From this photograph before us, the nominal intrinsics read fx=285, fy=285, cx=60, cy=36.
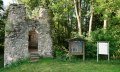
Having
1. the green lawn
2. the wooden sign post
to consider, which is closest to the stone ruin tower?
the green lawn

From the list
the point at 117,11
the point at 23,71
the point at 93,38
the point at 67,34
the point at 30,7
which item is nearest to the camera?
the point at 23,71

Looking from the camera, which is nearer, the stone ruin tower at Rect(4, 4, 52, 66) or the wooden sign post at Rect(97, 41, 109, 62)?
the wooden sign post at Rect(97, 41, 109, 62)

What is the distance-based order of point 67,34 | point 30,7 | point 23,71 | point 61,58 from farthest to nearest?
point 30,7
point 67,34
point 61,58
point 23,71

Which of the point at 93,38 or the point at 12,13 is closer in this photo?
the point at 12,13

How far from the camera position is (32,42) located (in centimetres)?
2986

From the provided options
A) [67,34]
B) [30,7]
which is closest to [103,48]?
[67,34]

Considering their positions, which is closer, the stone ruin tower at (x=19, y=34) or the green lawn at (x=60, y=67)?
the green lawn at (x=60, y=67)

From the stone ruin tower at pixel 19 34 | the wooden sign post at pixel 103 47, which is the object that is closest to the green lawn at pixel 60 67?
the stone ruin tower at pixel 19 34

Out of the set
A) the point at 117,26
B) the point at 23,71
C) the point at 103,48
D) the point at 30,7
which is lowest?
the point at 23,71

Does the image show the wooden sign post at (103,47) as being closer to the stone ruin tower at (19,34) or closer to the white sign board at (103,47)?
the white sign board at (103,47)

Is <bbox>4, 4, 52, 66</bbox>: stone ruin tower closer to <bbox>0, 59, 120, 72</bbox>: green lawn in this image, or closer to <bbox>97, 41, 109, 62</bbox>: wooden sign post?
<bbox>0, 59, 120, 72</bbox>: green lawn

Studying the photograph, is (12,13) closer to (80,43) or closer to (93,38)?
(80,43)

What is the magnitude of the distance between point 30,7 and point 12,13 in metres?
13.4

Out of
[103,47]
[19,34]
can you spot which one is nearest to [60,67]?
[103,47]
